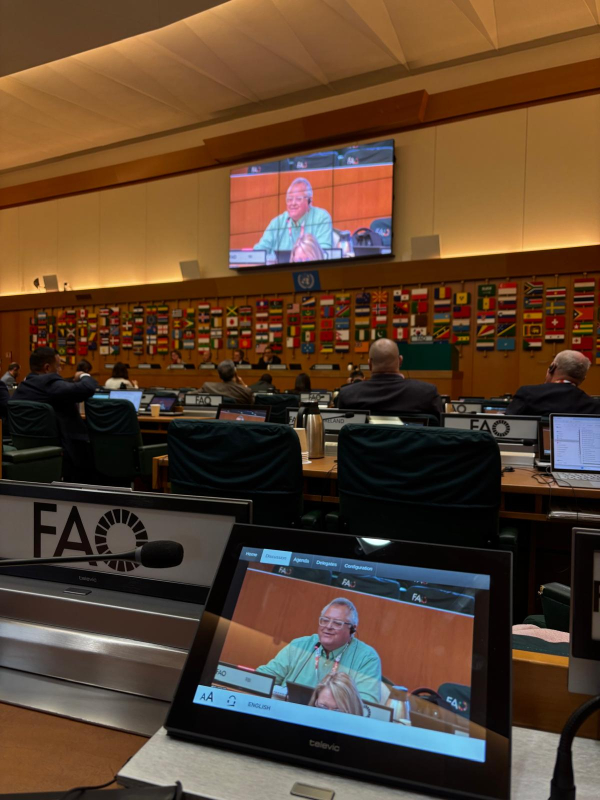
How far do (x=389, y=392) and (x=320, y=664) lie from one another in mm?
2900

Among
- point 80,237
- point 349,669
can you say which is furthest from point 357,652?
point 80,237

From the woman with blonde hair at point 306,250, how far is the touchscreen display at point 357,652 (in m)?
9.47

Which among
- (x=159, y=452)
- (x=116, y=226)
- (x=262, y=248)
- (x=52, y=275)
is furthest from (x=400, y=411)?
(x=52, y=275)

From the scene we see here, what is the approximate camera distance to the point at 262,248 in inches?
408

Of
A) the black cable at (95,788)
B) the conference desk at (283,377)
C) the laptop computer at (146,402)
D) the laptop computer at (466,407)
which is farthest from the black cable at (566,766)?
the conference desk at (283,377)

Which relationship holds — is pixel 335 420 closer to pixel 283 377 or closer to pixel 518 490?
pixel 518 490

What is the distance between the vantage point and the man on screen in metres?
9.74

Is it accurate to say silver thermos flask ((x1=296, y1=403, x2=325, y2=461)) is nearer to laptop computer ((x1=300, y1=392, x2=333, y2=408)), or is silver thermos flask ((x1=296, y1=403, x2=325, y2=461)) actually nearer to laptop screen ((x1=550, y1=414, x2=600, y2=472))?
laptop screen ((x1=550, y1=414, x2=600, y2=472))

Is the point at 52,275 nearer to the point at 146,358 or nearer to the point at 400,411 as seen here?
the point at 146,358

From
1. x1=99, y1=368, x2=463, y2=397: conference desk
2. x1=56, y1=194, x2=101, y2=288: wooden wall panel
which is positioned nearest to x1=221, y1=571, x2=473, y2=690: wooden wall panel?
x1=99, y1=368, x2=463, y2=397: conference desk

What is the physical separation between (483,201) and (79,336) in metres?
8.90

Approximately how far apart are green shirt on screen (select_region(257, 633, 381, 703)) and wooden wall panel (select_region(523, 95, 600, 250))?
8939mm

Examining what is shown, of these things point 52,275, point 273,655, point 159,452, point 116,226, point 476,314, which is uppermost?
point 116,226

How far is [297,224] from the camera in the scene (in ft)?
32.7
